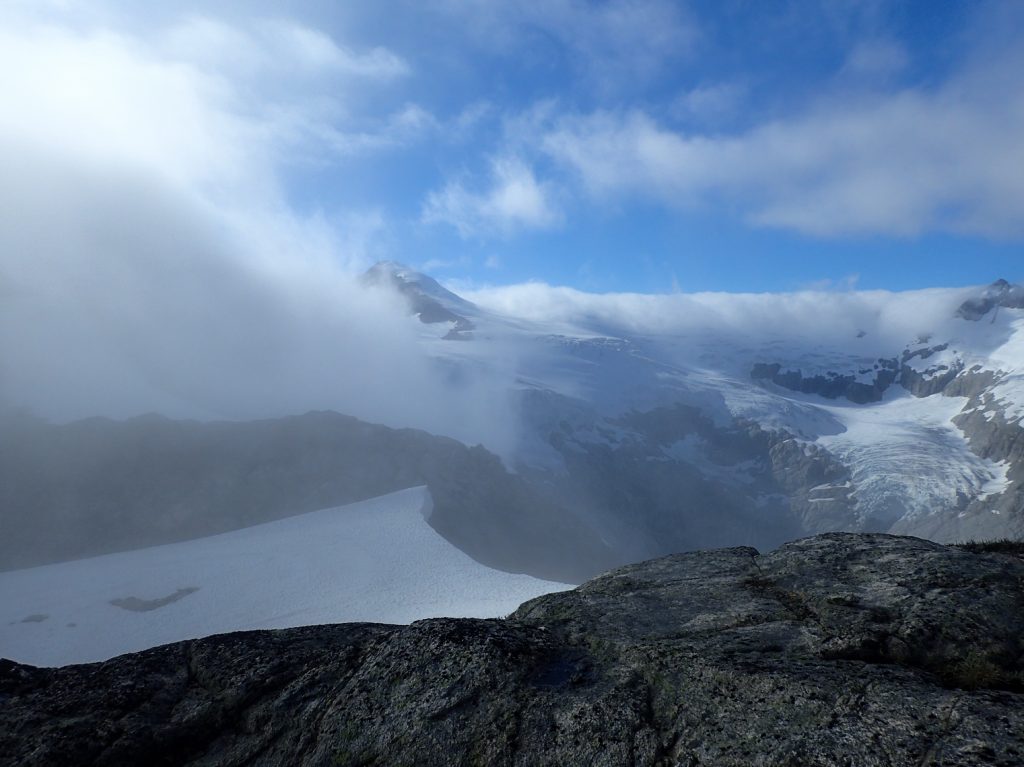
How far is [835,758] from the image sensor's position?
5.96 metres

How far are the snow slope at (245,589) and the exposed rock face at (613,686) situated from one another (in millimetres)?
29757

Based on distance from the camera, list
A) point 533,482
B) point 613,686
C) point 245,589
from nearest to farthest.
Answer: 1. point 613,686
2. point 245,589
3. point 533,482

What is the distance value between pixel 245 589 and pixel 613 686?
50.0m

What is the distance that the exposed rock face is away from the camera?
21.0 feet

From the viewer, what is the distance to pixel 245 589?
5116cm

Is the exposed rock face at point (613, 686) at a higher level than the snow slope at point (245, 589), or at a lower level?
higher

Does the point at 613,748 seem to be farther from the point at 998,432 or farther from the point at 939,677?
the point at 998,432

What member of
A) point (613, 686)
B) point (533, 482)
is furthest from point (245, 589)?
point (533, 482)

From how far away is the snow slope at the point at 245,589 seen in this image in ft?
142

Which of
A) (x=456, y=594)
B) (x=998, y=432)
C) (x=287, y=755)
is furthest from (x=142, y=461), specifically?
(x=998, y=432)

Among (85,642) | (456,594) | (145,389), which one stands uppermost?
(145,389)

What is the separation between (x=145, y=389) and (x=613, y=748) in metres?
113

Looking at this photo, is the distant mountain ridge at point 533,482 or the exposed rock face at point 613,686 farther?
the distant mountain ridge at point 533,482

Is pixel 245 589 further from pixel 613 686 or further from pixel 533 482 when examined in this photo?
pixel 533 482
